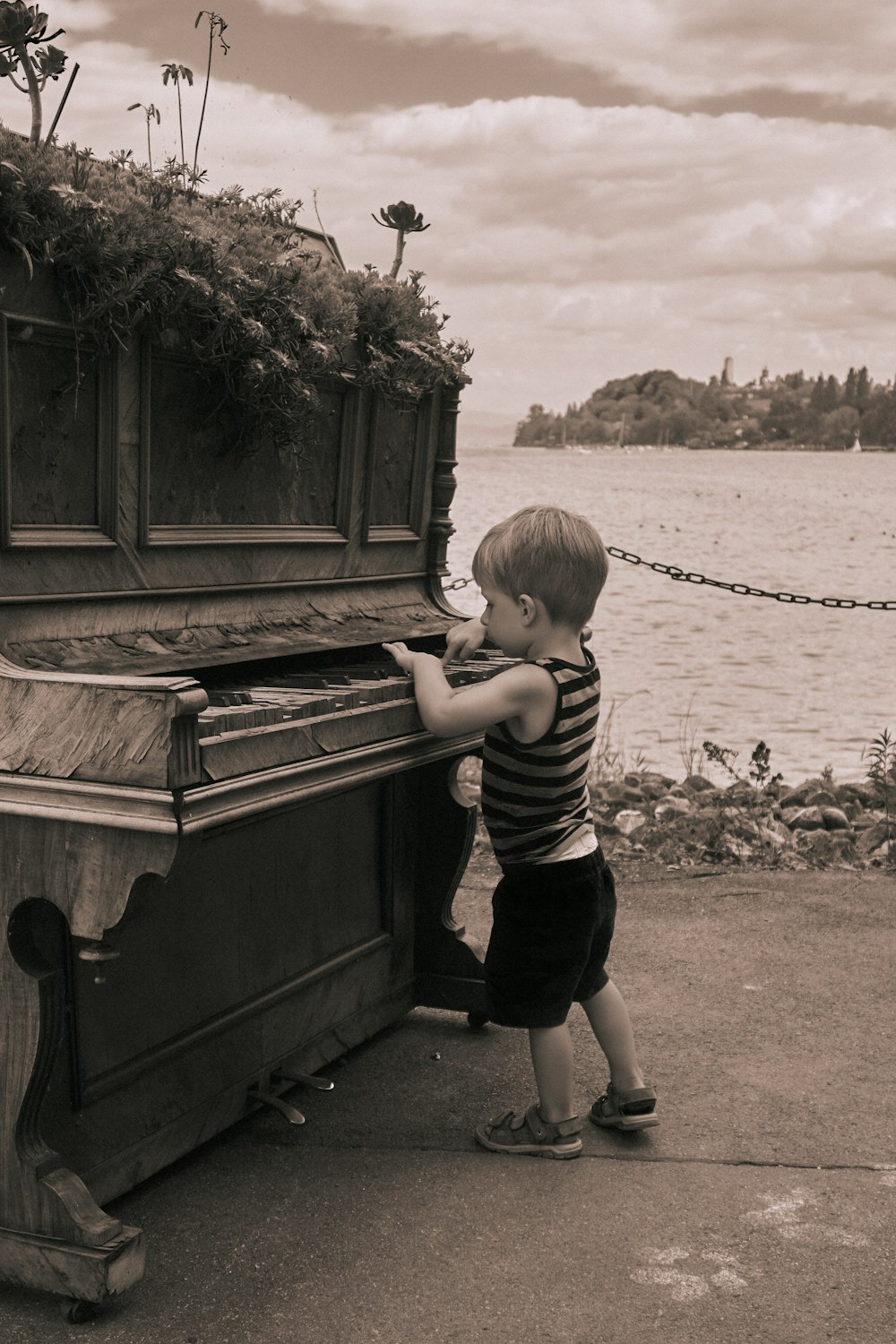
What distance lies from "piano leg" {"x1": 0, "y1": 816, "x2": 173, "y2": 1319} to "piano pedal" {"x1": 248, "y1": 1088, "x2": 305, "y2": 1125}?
2.39 feet

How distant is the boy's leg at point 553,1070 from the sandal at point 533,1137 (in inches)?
0.8

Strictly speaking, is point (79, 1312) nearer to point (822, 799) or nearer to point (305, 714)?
point (305, 714)

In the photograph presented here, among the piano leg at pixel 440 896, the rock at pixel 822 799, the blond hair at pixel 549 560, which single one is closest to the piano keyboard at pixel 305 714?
the blond hair at pixel 549 560

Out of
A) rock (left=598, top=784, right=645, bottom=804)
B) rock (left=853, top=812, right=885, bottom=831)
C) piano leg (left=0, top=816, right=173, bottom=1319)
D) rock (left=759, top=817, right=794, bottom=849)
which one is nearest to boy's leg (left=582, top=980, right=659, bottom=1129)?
piano leg (left=0, top=816, right=173, bottom=1319)

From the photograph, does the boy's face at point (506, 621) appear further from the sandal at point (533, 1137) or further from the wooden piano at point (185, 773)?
the sandal at point (533, 1137)

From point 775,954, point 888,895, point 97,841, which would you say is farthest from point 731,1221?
point 888,895

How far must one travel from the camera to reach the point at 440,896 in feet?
14.0

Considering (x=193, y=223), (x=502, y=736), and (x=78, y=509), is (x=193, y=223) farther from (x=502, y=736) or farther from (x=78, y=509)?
(x=502, y=736)

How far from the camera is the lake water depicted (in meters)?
11.0

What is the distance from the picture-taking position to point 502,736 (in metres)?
3.29

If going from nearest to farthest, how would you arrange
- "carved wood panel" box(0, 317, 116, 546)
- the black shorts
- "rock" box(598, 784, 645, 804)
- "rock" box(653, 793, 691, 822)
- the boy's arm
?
"carved wood panel" box(0, 317, 116, 546) → the boy's arm → the black shorts → "rock" box(653, 793, 691, 822) → "rock" box(598, 784, 645, 804)

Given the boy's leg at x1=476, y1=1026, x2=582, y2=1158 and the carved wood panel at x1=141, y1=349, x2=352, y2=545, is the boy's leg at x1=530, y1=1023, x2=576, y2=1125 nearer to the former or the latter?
the boy's leg at x1=476, y1=1026, x2=582, y2=1158

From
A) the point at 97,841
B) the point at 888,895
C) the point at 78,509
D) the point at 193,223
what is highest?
the point at 193,223

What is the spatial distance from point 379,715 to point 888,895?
345cm
